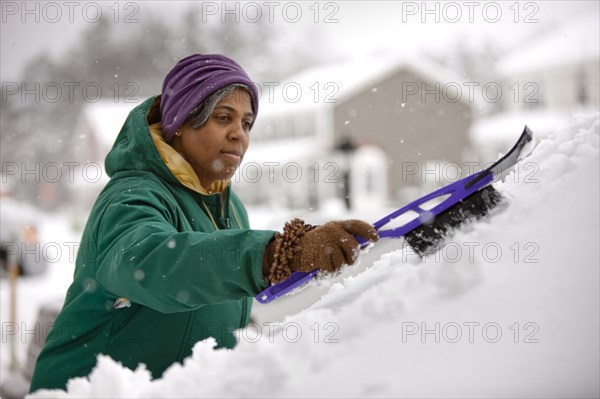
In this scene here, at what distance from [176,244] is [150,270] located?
0.09 metres

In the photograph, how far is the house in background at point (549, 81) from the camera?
98.7ft

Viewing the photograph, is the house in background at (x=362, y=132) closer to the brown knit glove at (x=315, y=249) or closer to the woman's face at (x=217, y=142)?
the woman's face at (x=217, y=142)

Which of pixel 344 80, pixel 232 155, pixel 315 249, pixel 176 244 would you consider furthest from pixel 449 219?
pixel 344 80

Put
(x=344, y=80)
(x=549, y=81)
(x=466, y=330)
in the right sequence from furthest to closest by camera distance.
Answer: (x=549, y=81)
(x=344, y=80)
(x=466, y=330)

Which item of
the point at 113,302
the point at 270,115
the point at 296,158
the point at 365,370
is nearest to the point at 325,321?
the point at 365,370

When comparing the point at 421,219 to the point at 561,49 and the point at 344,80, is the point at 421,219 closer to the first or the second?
the point at 344,80

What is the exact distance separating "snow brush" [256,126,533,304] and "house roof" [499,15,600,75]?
32308mm

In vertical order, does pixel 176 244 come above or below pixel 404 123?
below

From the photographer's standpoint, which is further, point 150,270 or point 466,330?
point 150,270

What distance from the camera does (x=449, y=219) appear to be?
1.36 metres

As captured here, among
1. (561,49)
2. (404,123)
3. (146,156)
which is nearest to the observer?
(146,156)

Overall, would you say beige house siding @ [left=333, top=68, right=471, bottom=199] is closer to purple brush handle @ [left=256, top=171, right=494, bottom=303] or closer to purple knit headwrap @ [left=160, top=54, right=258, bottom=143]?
purple knit headwrap @ [left=160, top=54, right=258, bottom=143]

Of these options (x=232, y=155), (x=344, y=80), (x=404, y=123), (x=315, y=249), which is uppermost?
(x=344, y=80)

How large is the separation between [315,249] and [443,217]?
0.31 meters
